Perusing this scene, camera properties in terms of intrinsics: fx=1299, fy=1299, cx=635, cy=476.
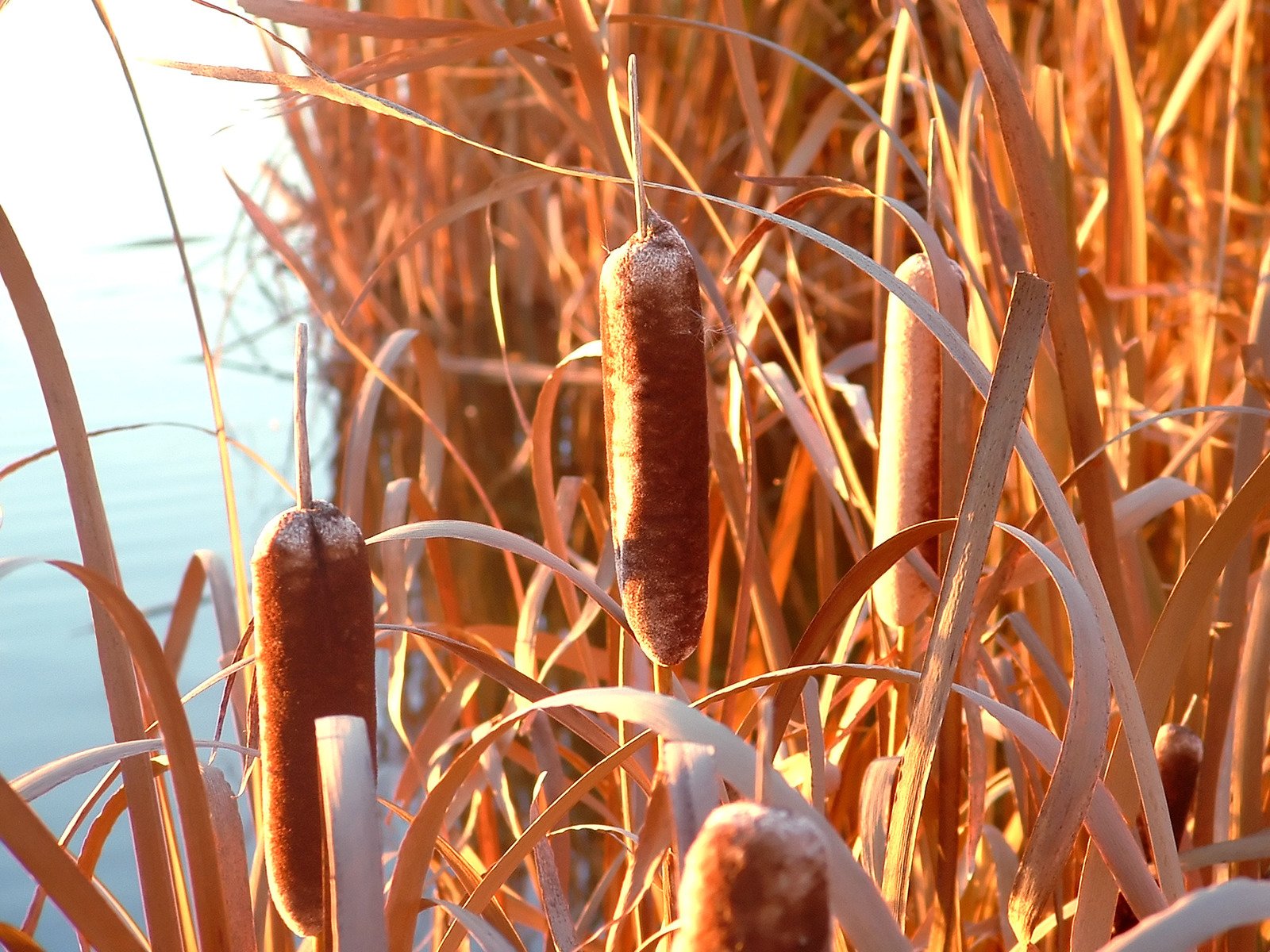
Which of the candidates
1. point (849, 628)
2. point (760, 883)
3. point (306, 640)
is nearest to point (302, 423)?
point (306, 640)

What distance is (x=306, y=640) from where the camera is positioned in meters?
0.40

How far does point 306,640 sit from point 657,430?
0.13 m

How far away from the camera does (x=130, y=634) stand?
0.40m

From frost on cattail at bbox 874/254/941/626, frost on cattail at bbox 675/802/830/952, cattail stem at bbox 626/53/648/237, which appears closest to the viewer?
frost on cattail at bbox 675/802/830/952

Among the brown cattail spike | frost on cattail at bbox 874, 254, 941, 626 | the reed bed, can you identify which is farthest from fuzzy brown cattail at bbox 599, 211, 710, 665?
the brown cattail spike

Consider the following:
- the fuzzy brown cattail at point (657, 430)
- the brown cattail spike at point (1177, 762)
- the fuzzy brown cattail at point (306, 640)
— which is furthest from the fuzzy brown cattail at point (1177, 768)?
the fuzzy brown cattail at point (306, 640)

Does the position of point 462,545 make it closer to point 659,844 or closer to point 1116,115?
point 1116,115

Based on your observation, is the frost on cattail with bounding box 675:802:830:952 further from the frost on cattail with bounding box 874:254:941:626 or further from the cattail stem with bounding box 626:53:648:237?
the frost on cattail with bounding box 874:254:941:626

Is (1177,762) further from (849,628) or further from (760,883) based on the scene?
(760,883)

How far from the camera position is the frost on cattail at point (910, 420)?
1.94 feet

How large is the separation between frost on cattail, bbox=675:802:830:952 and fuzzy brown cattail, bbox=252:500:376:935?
0.17 m

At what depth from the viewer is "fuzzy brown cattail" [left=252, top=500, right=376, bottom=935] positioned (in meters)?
0.40

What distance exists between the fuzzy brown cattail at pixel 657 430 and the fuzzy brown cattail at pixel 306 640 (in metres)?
0.09

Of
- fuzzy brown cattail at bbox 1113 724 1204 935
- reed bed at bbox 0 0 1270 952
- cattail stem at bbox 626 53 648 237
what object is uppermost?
cattail stem at bbox 626 53 648 237
